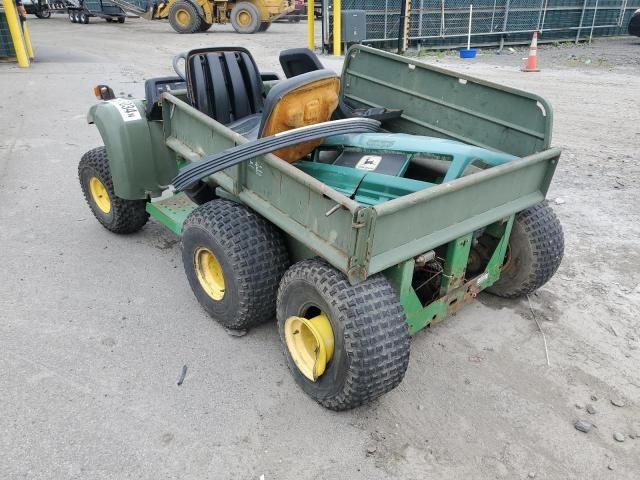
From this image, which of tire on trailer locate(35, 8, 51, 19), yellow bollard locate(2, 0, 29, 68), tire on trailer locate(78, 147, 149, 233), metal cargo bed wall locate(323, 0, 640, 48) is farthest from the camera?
tire on trailer locate(35, 8, 51, 19)

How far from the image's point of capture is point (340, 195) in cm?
225

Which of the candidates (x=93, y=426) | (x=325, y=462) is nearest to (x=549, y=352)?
(x=325, y=462)

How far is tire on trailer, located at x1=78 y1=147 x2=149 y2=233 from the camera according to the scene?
162 inches

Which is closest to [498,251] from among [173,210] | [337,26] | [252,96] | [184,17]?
[252,96]

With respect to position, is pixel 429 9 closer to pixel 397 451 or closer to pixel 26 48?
pixel 26 48

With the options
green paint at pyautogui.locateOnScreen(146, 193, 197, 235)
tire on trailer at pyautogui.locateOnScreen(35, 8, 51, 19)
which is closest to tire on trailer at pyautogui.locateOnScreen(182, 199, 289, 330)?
green paint at pyautogui.locateOnScreen(146, 193, 197, 235)

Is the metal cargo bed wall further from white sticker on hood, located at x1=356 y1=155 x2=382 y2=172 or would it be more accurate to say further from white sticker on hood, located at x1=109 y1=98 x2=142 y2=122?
white sticker on hood, located at x1=356 y1=155 x2=382 y2=172

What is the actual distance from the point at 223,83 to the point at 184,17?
15.7 metres

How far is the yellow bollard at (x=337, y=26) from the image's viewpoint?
1273 cm

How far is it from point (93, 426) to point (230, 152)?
150 centimetres

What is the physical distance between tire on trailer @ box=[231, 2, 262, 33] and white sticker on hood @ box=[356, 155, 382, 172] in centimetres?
1608

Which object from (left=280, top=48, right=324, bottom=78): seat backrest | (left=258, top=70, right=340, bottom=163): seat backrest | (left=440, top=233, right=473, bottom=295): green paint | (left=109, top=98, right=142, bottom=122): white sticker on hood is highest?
(left=280, top=48, right=324, bottom=78): seat backrest

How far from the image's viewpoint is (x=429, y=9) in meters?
14.4

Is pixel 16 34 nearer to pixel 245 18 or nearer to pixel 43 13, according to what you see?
pixel 245 18
